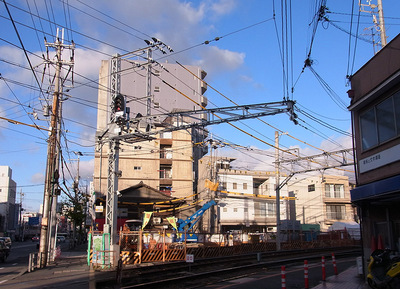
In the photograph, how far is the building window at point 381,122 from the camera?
39.1 ft

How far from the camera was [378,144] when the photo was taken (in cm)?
1274

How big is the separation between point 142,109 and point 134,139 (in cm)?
4332

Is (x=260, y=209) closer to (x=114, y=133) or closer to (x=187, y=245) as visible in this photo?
(x=187, y=245)

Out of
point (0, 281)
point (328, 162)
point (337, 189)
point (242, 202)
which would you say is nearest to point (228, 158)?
point (242, 202)

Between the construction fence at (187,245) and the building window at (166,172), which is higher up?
the building window at (166,172)

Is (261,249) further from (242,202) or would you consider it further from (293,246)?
(242,202)

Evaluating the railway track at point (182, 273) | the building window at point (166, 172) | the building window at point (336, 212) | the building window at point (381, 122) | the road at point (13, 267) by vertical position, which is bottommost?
the road at point (13, 267)

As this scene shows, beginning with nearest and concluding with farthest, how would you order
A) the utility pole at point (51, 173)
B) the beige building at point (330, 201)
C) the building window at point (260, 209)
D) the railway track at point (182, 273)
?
the railway track at point (182, 273), the utility pole at point (51, 173), the building window at point (260, 209), the beige building at point (330, 201)

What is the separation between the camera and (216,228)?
2000 inches

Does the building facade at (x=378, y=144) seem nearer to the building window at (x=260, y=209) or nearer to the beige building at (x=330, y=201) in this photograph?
the building window at (x=260, y=209)

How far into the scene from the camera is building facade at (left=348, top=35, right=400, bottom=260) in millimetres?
11695

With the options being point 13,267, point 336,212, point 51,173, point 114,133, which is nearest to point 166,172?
point 336,212

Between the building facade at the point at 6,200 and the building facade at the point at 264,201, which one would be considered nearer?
the building facade at the point at 264,201

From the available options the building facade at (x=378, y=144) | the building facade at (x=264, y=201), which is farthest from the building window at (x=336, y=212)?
the building facade at (x=378, y=144)
